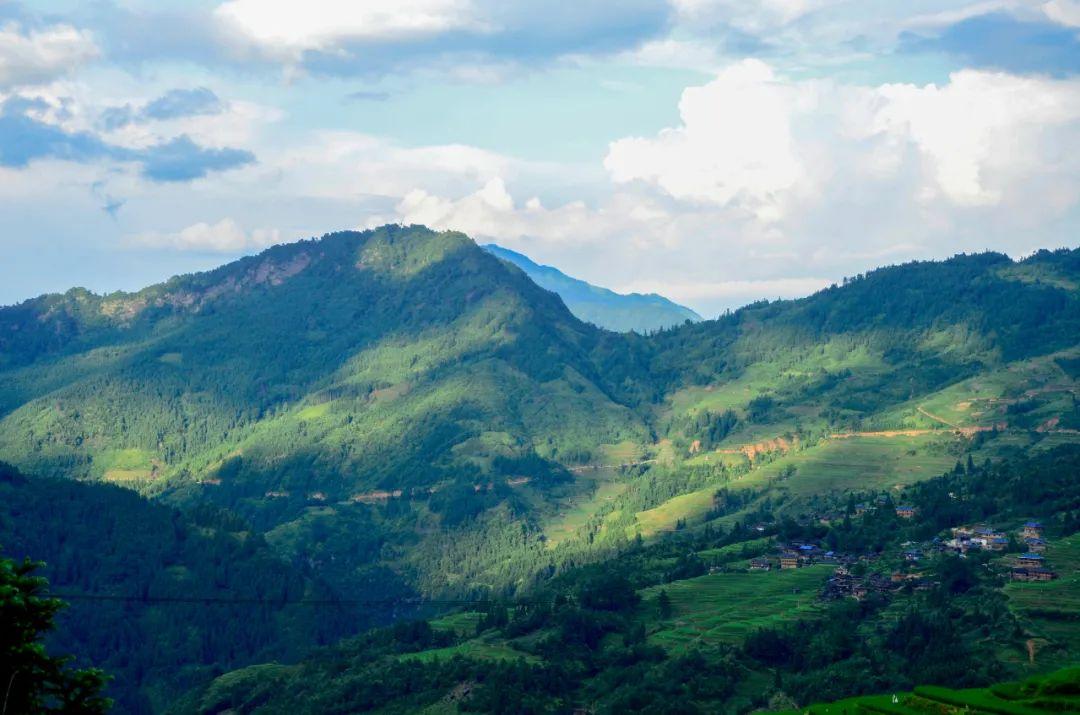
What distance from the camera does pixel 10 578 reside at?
38906 mm

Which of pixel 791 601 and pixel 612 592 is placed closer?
pixel 791 601

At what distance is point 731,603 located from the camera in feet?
492

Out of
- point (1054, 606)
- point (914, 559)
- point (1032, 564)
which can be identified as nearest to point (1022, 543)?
point (1032, 564)

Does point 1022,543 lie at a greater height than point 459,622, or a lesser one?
greater

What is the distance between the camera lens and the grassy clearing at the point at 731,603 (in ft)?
452

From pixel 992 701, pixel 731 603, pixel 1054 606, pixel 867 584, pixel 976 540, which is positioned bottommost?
pixel 731 603

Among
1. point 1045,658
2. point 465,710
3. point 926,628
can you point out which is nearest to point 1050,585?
point 926,628

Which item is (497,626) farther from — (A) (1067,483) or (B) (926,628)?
(A) (1067,483)

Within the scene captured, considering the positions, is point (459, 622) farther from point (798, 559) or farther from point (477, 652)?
point (798, 559)

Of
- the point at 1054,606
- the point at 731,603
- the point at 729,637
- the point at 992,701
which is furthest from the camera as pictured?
the point at 731,603

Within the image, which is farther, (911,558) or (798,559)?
(798,559)

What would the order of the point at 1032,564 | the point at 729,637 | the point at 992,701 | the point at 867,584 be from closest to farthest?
the point at 992,701
the point at 729,637
the point at 1032,564
the point at 867,584

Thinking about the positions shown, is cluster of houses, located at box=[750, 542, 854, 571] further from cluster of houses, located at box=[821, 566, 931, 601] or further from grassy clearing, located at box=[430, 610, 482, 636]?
grassy clearing, located at box=[430, 610, 482, 636]

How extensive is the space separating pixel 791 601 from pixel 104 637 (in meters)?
99.4
